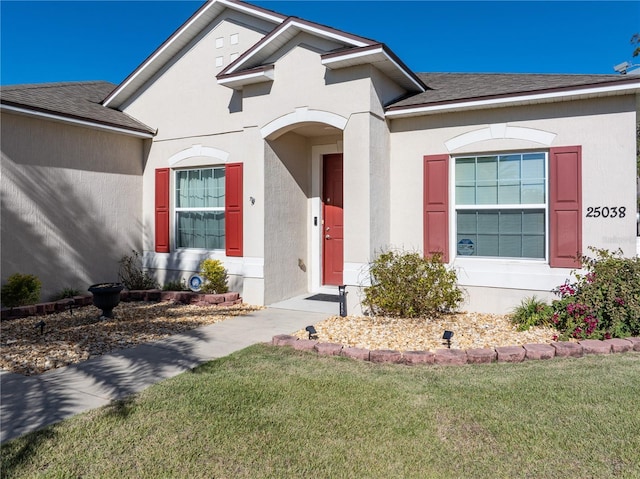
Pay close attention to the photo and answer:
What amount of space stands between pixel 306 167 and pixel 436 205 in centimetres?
310

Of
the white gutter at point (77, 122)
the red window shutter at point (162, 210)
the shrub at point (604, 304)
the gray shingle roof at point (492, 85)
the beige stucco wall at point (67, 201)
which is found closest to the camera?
the shrub at point (604, 304)

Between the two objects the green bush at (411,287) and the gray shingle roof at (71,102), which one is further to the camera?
the gray shingle roof at (71,102)

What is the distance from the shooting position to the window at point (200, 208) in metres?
9.52

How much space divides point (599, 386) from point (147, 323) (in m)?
6.11

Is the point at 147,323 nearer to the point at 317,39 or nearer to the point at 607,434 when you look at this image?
the point at 317,39

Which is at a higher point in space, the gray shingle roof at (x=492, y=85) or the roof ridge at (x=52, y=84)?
the roof ridge at (x=52, y=84)

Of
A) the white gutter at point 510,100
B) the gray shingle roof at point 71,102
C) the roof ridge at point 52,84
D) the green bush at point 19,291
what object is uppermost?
the roof ridge at point 52,84

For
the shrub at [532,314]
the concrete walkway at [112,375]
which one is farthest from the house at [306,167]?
the concrete walkway at [112,375]

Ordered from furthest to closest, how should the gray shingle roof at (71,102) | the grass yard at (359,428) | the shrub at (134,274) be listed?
the shrub at (134,274) → the gray shingle roof at (71,102) → the grass yard at (359,428)

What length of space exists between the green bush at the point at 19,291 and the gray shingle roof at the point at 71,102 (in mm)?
3012

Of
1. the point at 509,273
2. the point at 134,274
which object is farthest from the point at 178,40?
the point at 509,273

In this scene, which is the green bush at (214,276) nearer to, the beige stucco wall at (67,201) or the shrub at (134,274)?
the shrub at (134,274)

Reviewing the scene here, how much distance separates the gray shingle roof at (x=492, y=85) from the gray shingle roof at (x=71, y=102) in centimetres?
605

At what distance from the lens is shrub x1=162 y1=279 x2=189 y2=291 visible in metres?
9.44
